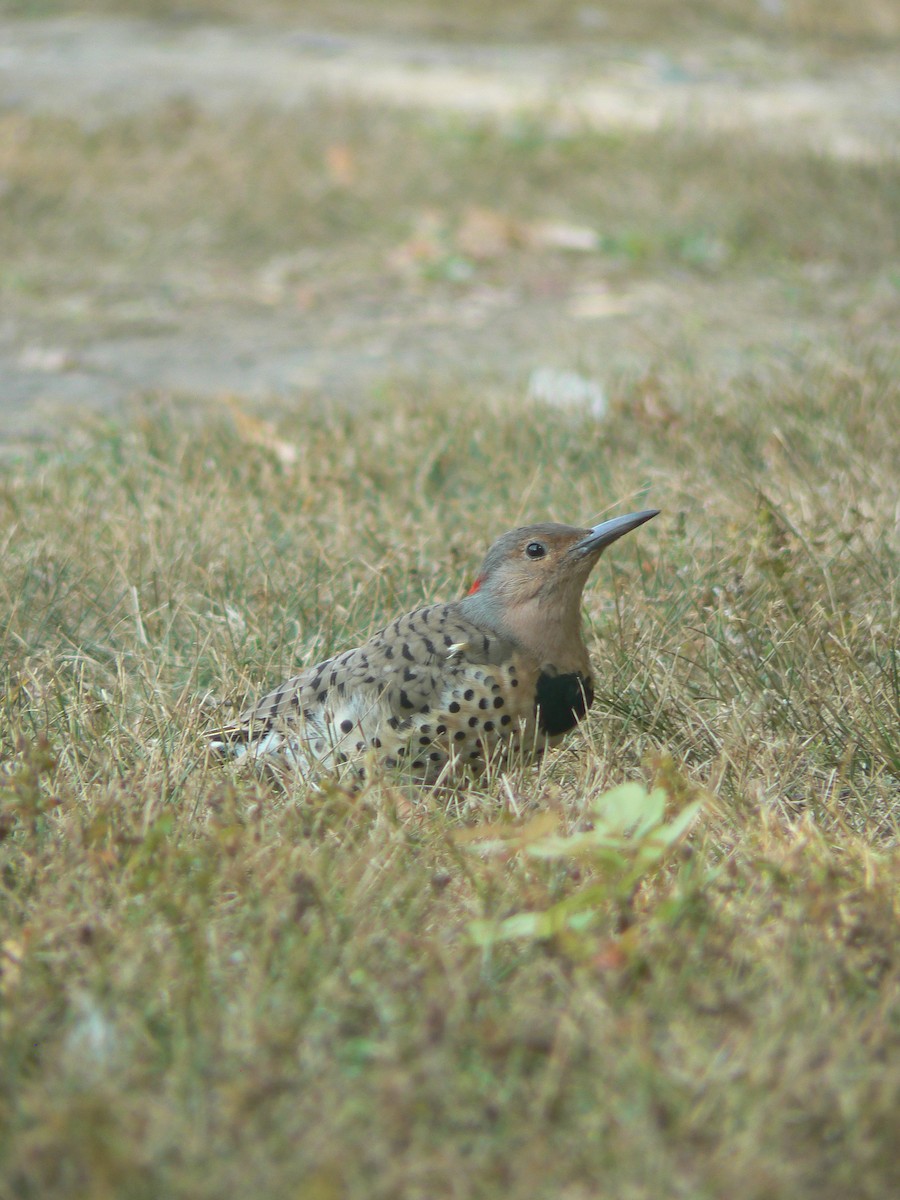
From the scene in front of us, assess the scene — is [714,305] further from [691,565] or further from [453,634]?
[453,634]

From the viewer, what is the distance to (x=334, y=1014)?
2.17m

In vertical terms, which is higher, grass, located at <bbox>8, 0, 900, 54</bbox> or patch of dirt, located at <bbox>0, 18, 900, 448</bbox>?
grass, located at <bbox>8, 0, 900, 54</bbox>

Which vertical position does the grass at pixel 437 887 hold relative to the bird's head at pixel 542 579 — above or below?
below

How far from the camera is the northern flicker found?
305 cm

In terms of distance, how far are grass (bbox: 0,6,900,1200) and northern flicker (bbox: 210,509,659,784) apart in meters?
0.10

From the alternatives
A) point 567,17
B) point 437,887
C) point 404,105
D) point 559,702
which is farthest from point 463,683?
point 567,17

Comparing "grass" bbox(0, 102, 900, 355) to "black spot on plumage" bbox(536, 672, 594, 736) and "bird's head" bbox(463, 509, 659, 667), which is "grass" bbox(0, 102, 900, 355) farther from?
"black spot on plumage" bbox(536, 672, 594, 736)

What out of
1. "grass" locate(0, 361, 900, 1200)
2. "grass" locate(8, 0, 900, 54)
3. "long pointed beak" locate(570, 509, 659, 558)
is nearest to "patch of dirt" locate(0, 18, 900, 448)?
"grass" locate(8, 0, 900, 54)

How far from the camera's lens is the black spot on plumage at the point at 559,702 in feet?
10.0

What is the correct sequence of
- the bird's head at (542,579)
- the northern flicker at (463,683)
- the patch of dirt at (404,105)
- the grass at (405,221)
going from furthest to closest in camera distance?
the grass at (405,221), the patch of dirt at (404,105), the bird's head at (542,579), the northern flicker at (463,683)

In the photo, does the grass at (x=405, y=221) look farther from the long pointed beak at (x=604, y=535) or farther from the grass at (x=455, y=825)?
the long pointed beak at (x=604, y=535)

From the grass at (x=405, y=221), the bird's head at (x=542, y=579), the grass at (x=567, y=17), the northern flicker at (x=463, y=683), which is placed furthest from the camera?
the grass at (x=567, y=17)

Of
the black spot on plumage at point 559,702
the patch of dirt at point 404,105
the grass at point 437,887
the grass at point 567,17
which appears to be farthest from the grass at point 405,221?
the grass at point 567,17

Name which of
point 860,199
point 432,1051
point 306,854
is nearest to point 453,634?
point 306,854
